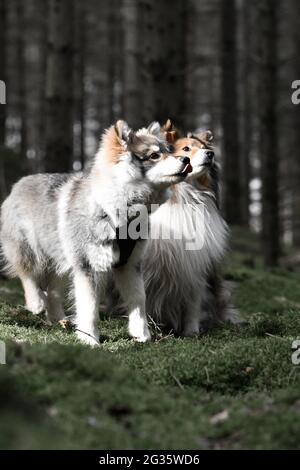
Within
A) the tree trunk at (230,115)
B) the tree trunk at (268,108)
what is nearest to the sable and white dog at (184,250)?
the tree trunk at (268,108)

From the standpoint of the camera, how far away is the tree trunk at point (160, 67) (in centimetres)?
1101

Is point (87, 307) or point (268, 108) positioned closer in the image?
point (87, 307)

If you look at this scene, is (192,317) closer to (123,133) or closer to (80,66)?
(123,133)

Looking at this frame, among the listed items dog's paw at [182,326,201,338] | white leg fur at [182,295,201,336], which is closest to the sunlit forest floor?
dog's paw at [182,326,201,338]

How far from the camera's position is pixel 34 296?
7.29m

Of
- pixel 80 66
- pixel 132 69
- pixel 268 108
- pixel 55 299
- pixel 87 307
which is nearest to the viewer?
pixel 87 307

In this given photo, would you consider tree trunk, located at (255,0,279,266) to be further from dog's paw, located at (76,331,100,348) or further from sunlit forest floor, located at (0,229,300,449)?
dog's paw, located at (76,331,100,348)

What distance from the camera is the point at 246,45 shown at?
98.0ft

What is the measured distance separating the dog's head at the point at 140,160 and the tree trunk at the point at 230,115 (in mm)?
15320

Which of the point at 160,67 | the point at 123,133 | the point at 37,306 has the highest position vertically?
the point at 160,67

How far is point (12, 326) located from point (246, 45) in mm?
25518

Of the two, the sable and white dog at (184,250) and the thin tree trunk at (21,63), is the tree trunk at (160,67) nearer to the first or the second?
the sable and white dog at (184,250)

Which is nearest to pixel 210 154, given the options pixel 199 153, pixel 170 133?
pixel 199 153

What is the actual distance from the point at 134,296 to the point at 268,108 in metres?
8.23
